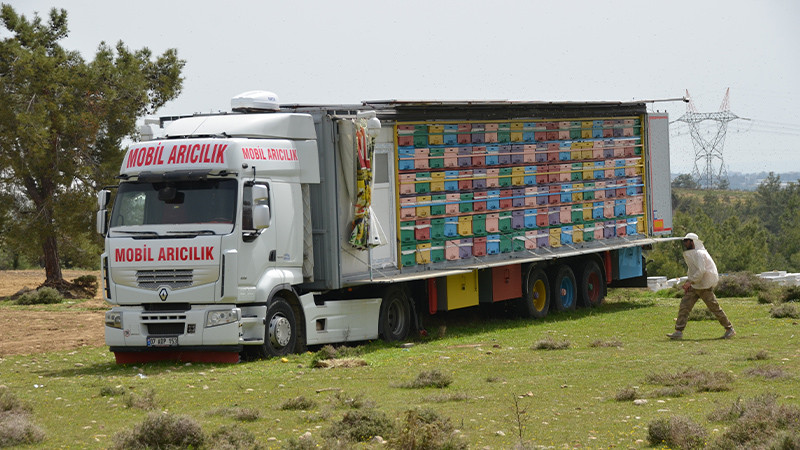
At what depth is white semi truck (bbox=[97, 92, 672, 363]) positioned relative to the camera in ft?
53.0

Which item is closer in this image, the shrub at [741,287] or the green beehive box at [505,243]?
the green beehive box at [505,243]

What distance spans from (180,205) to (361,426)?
7456 millimetres

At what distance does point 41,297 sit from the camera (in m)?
30.9

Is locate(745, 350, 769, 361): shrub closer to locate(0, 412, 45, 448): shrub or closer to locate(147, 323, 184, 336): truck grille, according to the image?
locate(147, 323, 184, 336): truck grille

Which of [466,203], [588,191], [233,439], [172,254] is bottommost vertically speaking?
[233,439]

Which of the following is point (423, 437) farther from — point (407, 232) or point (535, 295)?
point (535, 295)

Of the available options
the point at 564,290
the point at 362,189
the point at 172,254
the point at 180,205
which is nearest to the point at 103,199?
the point at 180,205

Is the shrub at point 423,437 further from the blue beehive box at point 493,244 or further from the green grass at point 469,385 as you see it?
the blue beehive box at point 493,244

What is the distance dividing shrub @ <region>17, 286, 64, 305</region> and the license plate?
15.9 meters

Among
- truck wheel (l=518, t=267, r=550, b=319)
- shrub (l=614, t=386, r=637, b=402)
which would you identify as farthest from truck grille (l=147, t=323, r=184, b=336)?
truck wheel (l=518, t=267, r=550, b=319)

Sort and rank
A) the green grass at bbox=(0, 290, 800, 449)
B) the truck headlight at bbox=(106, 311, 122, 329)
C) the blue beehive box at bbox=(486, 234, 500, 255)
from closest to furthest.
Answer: the green grass at bbox=(0, 290, 800, 449)
the truck headlight at bbox=(106, 311, 122, 329)
the blue beehive box at bbox=(486, 234, 500, 255)

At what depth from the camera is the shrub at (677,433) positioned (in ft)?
29.5

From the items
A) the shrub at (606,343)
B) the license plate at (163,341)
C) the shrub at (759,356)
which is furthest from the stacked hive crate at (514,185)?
the shrub at (759,356)

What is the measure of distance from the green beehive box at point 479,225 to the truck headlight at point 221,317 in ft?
22.1
